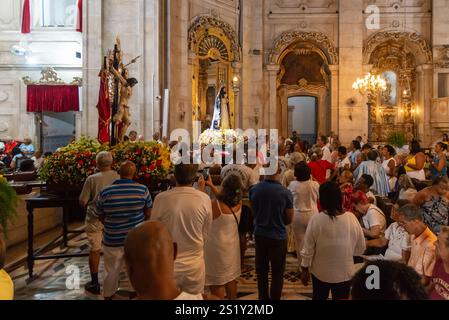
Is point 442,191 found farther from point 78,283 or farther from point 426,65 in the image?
point 426,65

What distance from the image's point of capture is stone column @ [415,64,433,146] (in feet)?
70.7

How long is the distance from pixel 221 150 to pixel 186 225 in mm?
8021

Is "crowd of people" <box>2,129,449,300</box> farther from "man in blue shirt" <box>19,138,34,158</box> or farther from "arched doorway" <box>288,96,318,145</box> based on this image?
"arched doorway" <box>288,96,318,145</box>

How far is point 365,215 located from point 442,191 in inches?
35.4

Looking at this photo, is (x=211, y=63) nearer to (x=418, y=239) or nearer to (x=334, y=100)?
(x=334, y=100)

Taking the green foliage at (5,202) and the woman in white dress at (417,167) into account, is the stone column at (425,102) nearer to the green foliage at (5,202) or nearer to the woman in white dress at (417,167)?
the woman in white dress at (417,167)

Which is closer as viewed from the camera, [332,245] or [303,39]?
[332,245]

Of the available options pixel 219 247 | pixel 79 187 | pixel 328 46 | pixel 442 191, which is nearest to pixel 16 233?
pixel 79 187

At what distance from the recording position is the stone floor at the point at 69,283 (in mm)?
5625

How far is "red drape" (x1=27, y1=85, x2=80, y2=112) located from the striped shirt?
1220 cm

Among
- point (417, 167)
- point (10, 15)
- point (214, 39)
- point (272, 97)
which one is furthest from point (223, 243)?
point (272, 97)

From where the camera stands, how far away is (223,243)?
449 cm

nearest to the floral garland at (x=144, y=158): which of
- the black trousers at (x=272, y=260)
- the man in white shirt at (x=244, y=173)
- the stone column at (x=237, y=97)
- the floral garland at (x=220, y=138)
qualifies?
the man in white shirt at (x=244, y=173)

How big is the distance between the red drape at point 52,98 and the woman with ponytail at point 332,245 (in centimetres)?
1376
